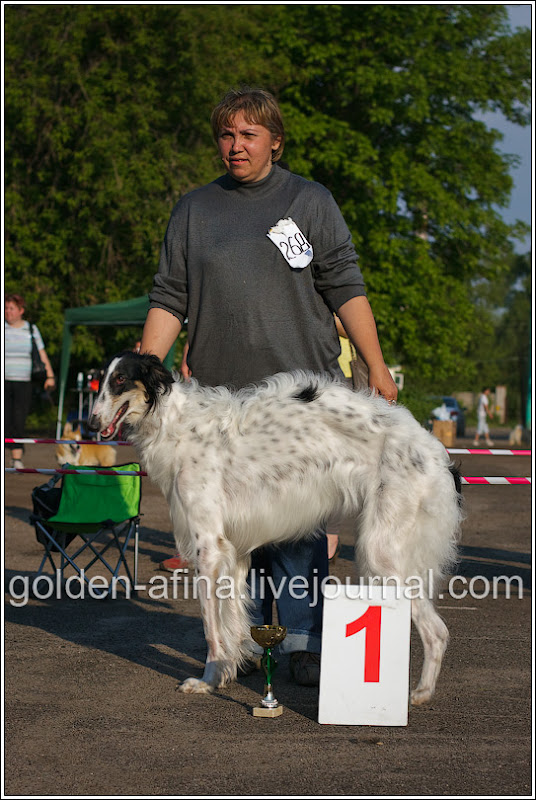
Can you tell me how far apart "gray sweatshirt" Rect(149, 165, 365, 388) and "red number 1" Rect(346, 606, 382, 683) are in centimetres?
130

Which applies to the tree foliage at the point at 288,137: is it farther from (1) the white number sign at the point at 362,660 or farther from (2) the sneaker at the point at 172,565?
(1) the white number sign at the point at 362,660

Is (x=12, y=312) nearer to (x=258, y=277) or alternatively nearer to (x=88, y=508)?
(x=88, y=508)

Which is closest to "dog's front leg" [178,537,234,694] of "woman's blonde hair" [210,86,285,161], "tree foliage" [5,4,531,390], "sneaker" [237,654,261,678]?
"sneaker" [237,654,261,678]

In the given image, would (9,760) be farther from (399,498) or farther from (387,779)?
(399,498)

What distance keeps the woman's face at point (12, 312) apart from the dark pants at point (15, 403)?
0.79 metres

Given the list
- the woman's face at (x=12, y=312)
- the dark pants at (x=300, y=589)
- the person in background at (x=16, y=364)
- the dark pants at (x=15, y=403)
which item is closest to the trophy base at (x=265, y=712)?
the dark pants at (x=300, y=589)

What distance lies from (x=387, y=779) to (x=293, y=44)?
2655 centimetres

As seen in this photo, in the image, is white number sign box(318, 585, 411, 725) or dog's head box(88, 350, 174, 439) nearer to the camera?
white number sign box(318, 585, 411, 725)

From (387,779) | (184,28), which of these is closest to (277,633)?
(387,779)

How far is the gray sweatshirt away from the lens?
4691 mm

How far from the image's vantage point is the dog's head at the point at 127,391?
4590 millimetres

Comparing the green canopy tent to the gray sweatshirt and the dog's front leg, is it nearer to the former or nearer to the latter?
the gray sweatshirt

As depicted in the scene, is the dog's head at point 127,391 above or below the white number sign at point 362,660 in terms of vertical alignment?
above

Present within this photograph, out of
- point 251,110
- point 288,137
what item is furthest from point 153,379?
point 288,137
